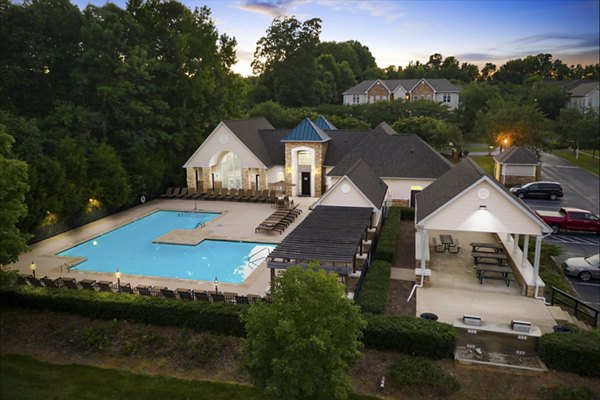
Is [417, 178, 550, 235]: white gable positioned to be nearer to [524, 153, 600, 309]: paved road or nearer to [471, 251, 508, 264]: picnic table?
[471, 251, 508, 264]: picnic table

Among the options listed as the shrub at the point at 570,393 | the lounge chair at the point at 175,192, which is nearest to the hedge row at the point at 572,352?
the shrub at the point at 570,393

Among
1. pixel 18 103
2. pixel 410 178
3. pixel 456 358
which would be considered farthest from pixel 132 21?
pixel 456 358

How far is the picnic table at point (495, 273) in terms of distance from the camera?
19.2 meters

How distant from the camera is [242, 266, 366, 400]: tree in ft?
29.1

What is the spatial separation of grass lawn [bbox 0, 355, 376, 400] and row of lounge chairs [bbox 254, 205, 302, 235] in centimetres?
1464

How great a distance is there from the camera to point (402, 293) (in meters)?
18.5

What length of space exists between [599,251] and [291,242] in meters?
16.7

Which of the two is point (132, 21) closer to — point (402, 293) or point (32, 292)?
point (32, 292)

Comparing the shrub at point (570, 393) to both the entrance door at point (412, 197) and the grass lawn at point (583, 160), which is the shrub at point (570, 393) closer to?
the entrance door at point (412, 197)

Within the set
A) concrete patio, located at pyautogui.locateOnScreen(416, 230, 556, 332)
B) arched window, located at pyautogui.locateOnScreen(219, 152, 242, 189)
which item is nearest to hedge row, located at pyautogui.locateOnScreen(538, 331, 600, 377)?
concrete patio, located at pyautogui.locateOnScreen(416, 230, 556, 332)

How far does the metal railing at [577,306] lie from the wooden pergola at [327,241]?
7.88m

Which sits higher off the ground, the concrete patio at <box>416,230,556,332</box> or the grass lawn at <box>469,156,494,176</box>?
the grass lawn at <box>469,156,494,176</box>

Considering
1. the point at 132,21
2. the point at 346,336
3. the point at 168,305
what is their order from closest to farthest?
the point at 346,336
the point at 168,305
the point at 132,21

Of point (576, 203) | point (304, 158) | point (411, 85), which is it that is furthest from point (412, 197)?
point (411, 85)
